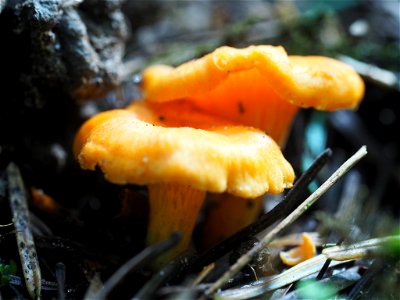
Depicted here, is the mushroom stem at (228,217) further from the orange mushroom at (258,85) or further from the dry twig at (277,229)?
the dry twig at (277,229)

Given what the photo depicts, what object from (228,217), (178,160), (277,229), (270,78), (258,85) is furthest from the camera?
(228,217)

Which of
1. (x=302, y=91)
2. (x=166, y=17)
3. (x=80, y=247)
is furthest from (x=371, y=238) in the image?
(x=166, y=17)

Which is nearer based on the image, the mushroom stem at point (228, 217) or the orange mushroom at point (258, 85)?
the orange mushroom at point (258, 85)

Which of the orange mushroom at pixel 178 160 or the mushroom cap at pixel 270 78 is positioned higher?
the mushroom cap at pixel 270 78

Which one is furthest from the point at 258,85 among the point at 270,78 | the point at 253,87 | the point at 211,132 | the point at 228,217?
the point at 228,217

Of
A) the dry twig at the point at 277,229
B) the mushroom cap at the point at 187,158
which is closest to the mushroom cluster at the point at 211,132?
the mushroom cap at the point at 187,158

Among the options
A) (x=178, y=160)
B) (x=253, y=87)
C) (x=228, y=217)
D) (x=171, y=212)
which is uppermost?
(x=253, y=87)

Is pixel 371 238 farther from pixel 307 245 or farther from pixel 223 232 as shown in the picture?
pixel 223 232

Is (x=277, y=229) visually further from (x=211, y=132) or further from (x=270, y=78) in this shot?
(x=270, y=78)
